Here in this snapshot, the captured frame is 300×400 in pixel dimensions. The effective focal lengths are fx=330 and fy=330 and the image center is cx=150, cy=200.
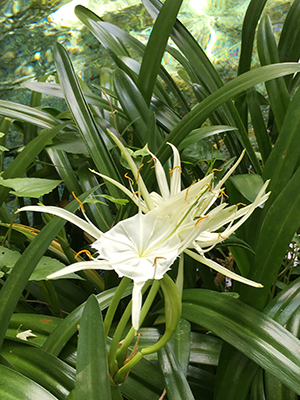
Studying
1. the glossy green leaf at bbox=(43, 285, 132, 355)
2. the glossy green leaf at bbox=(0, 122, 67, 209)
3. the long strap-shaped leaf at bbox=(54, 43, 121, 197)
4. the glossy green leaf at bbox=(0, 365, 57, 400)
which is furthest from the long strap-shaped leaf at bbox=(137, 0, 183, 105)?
the glossy green leaf at bbox=(0, 365, 57, 400)

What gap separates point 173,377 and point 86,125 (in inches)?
22.6

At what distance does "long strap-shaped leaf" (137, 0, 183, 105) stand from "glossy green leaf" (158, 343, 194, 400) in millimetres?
657

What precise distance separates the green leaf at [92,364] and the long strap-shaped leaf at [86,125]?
421mm

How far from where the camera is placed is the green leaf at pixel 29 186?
26.6 inches

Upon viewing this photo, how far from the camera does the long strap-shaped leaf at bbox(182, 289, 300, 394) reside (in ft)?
1.41

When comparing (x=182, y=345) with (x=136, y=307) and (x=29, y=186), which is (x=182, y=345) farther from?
(x=29, y=186)

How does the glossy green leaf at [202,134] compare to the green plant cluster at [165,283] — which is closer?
the green plant cluster at [165,283]

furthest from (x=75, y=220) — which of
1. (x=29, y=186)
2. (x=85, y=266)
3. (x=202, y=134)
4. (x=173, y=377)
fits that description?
(x=202, y=134)

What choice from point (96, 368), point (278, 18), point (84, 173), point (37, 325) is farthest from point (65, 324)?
point (278, 18)

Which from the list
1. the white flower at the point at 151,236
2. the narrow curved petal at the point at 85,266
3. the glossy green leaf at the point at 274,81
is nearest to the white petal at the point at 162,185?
the white flower at the point at 151,236

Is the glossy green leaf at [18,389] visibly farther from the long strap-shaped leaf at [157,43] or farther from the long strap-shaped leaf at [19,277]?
the long strap-shaped leaf at [157,43]

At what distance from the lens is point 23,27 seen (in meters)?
1.50

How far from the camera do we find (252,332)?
475 millimetres

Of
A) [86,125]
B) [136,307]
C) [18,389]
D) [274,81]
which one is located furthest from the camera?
[274,81]
